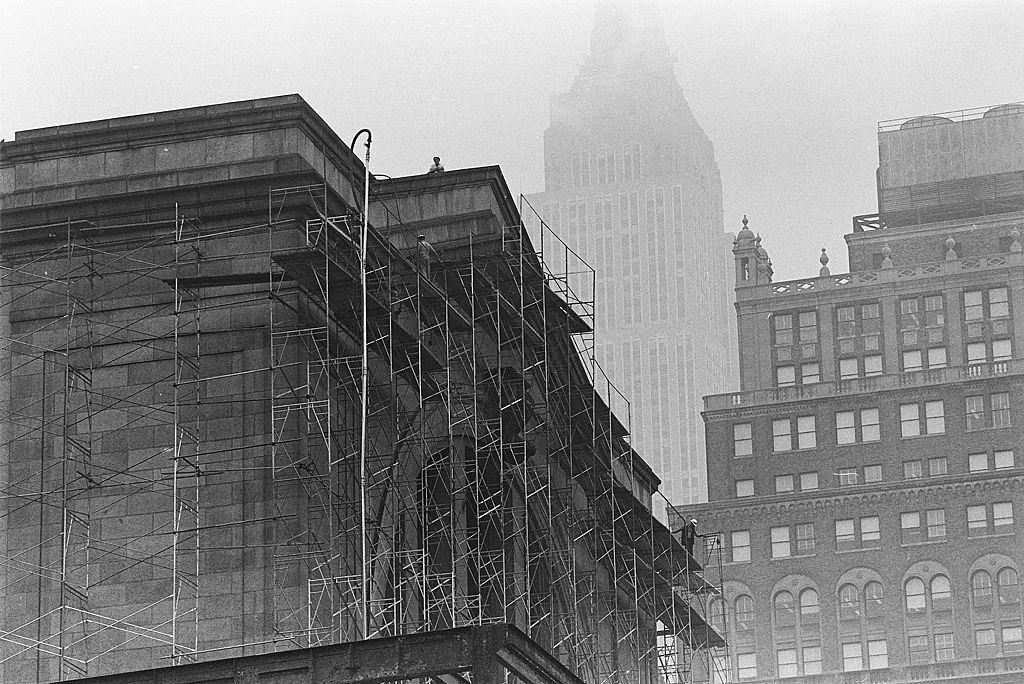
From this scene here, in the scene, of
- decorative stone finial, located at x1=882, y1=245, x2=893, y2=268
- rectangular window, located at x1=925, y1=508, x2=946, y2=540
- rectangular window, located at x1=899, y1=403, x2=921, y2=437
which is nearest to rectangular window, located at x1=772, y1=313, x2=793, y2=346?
decorative stone finial, located at x1=882, y1=245, x2=893, y2=268

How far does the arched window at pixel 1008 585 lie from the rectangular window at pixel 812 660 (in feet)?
49.8

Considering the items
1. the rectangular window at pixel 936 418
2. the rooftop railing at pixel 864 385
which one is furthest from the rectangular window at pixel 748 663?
the rectangular window at pixel 936 418

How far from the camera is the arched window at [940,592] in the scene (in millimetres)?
133625

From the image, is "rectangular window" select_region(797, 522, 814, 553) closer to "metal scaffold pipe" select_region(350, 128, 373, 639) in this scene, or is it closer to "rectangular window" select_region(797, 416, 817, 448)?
"rectangular window" select_region(797, 416, 817, 448)

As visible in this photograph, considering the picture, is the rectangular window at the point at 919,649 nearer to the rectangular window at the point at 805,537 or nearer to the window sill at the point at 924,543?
the window sill at the point at 924,543

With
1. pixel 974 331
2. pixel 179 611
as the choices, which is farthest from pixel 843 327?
pixel 179 611

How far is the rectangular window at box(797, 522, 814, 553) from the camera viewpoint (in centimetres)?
13850

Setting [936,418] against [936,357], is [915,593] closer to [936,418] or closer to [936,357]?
[936,418]

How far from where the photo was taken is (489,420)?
124ft

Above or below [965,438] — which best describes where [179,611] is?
below

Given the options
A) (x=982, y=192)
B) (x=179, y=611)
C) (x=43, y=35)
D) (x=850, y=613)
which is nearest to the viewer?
(x=179, y=611)

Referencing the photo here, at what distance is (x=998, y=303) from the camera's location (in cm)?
14538

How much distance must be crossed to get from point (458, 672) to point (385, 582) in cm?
913

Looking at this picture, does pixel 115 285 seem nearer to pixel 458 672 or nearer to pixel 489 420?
pixel 489 420
